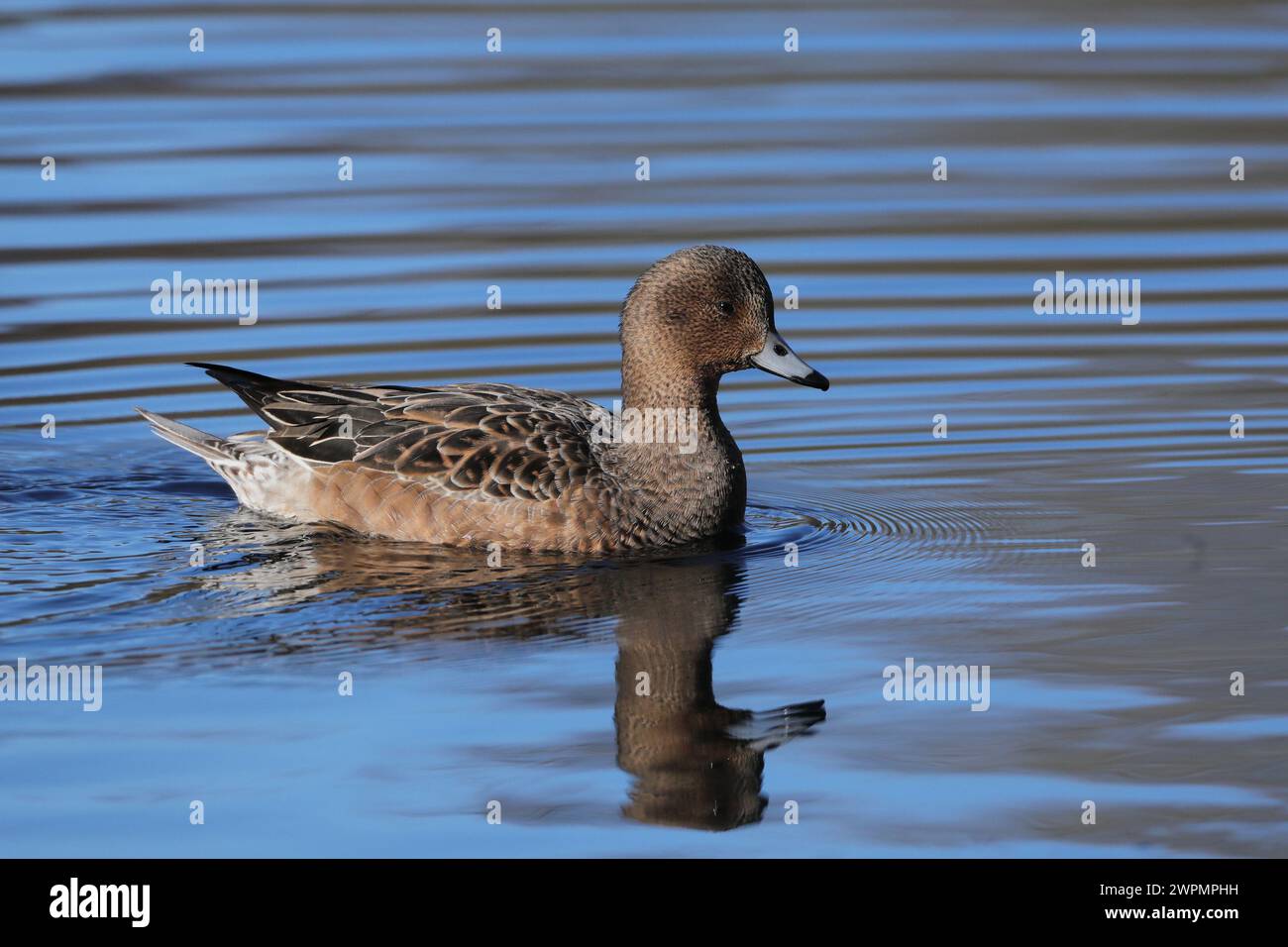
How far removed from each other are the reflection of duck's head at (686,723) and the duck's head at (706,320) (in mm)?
1331

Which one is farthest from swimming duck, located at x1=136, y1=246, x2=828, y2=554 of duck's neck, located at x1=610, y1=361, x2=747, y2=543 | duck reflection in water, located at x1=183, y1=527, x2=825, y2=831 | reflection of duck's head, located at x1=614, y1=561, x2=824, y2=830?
reflection of duck's head, located at x1=614, y1=561, x2=824, y2=830

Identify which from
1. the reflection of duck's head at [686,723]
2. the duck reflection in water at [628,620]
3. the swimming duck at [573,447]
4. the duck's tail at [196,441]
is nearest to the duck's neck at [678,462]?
the swimming duck at [573,447]

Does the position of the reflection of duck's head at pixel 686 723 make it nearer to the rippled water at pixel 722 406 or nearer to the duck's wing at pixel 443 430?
the rippled water at pixel 722 406

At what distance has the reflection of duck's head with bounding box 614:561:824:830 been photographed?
654 centimetres

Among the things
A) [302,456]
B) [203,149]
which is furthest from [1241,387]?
[203,149]

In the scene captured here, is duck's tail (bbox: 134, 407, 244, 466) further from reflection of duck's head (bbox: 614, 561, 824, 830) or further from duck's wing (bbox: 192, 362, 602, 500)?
reflection of duck's head (bbox: 614, 561, 824, 830)

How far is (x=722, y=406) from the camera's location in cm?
1180

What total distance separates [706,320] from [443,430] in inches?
49.7

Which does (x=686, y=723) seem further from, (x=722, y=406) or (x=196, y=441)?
(x=722, y=406)

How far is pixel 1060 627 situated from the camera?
8070 mm

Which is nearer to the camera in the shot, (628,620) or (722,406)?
(628,620)

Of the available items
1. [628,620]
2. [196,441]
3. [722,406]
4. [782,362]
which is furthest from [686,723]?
[722,406]

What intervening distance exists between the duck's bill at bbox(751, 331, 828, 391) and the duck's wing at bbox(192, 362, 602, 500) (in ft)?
2.74

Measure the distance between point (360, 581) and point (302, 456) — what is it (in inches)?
47.9
